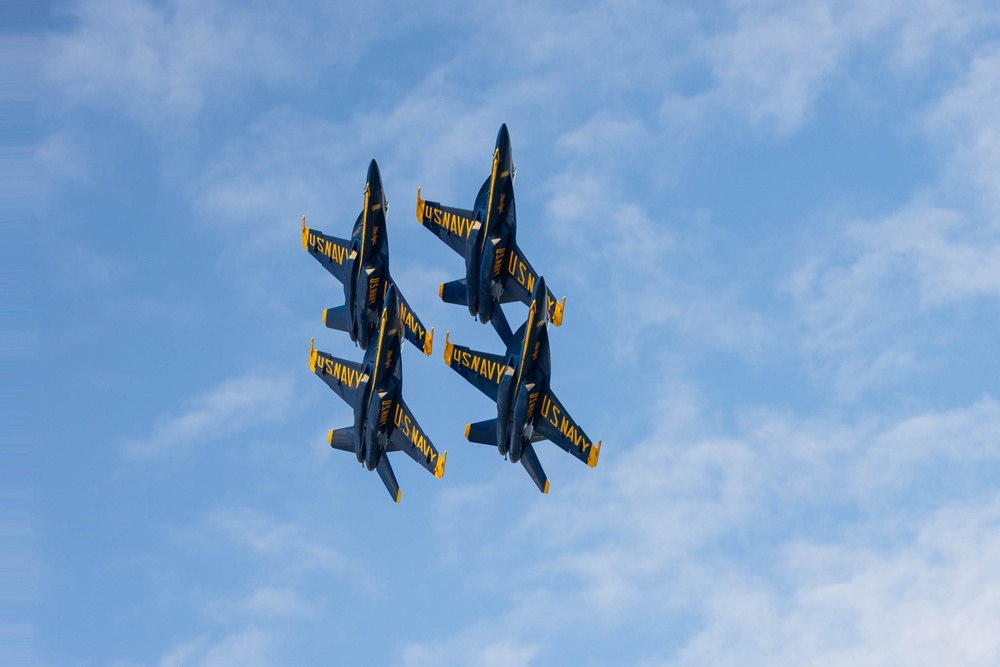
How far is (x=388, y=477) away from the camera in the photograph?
116 meters

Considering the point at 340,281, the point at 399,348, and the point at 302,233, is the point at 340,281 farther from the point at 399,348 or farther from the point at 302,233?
the point at 399,348

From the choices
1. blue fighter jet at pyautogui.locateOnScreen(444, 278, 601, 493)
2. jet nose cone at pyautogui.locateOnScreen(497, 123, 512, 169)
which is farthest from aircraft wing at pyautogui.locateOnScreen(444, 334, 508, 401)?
jet nose cone at pyautogui.locateOnScreen(497, 123, 512, 169)

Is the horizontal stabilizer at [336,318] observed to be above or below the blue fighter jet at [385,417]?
above

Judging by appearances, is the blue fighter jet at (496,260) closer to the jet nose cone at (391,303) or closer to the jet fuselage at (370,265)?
the jet fuselage at (370,265)

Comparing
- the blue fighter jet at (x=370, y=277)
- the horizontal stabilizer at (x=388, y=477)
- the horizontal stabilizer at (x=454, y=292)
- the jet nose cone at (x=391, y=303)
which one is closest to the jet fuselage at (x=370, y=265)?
the blue fighter jet at (x=370, y=277)

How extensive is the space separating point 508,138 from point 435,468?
83.6 ft

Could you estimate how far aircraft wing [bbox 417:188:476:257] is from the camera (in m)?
122

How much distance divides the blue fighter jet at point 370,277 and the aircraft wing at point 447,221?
6521mm

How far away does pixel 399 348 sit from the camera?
370ft

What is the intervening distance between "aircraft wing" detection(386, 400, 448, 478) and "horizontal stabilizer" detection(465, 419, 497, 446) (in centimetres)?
242

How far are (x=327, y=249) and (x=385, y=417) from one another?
749 inches

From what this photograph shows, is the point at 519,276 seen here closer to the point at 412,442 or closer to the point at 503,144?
the point at 503,144

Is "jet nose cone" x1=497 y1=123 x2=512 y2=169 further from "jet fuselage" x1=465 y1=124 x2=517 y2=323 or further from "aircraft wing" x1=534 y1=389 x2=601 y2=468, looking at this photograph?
"aircraft wing" x1=534 y1=389 x2=601 y2=468

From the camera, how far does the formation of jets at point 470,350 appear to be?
365 ft
